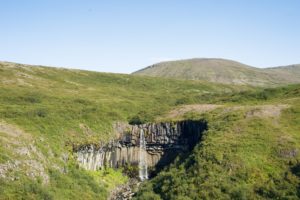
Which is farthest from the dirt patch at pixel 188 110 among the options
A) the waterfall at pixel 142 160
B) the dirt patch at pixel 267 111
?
the dirt patch at pixel 267 111

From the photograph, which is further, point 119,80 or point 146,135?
point 119,80

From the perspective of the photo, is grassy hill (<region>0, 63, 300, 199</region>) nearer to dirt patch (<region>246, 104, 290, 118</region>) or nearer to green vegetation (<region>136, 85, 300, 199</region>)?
dirt patch (<region>246, 104, 290, 118</region>)

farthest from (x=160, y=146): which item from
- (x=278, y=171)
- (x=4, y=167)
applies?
(x=4, y=167)

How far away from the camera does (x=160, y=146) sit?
7650 centimetres

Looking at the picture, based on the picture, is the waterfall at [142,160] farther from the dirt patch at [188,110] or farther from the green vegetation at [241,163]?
the green vegetation at [241,163]

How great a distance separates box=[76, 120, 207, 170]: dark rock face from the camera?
72938mm

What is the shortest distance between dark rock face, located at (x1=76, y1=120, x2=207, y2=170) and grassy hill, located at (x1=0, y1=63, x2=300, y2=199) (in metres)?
2.54

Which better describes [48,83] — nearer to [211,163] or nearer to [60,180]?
[60,180]

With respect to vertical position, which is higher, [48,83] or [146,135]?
[48,83]

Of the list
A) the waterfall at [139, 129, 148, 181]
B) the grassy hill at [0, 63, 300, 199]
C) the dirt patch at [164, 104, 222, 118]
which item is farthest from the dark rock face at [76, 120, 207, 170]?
the dirt patch at [164, 104, 222, 118]

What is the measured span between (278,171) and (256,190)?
536 centimetres

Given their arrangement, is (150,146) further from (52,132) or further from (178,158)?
(52,132)

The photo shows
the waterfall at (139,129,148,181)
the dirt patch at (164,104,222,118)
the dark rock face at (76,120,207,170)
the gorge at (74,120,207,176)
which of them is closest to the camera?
the dark rock face at (76,120,207,170)

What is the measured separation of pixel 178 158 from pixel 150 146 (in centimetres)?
1261
